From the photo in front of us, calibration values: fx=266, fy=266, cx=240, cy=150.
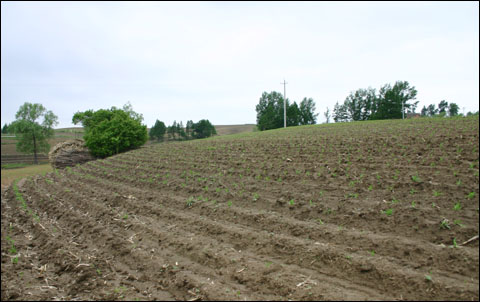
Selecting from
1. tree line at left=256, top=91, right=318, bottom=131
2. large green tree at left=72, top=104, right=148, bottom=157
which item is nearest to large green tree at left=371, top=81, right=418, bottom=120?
tree line at left=256, top=91, right=318, bottom=131

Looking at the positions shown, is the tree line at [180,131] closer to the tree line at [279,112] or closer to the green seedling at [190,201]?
the tree line at [279,112]

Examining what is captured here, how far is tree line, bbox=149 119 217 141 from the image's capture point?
70.4 m

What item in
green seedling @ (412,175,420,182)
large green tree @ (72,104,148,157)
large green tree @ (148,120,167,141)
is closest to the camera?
green seedling @ (412,175,420,182)

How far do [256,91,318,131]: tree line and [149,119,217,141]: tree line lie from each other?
15.4 meters

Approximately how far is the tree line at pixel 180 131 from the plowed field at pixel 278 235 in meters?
63.1

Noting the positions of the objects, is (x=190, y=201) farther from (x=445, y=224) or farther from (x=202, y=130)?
(x=202, y=130)

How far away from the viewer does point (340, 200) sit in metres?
5.71

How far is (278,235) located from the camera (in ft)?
16.2

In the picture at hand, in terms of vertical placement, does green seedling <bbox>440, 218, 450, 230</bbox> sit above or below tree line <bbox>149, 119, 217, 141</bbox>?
below

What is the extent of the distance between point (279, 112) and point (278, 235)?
54.1 m

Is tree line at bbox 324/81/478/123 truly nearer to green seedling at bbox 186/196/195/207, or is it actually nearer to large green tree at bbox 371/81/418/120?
large green tree at bbox 371/81/418/120

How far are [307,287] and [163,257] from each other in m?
2.55

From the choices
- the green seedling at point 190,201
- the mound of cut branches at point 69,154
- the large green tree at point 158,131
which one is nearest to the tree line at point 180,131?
the large green tree at point 158,131

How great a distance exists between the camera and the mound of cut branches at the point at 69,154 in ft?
66.0
